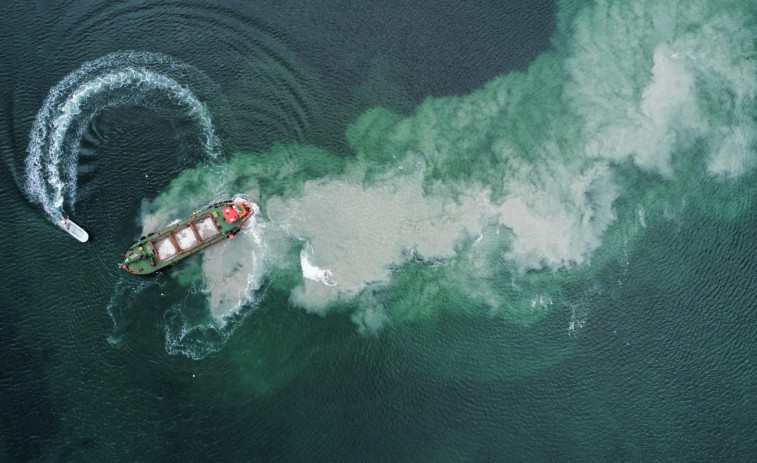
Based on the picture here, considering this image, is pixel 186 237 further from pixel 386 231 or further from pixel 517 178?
pixel 517 178

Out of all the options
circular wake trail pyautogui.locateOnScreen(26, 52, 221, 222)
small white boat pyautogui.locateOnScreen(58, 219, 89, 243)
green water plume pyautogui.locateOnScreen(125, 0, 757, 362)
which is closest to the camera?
small white boat pyautogui.locateOnScreen(58, 219, 89, 243)

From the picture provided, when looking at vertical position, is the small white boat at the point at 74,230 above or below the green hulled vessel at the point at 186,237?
below

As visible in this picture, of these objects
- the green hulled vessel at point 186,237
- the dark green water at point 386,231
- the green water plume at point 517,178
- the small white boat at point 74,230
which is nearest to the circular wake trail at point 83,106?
the dark green water at point 386,231

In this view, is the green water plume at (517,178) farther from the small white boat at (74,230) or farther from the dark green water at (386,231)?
the small white boat at (74,230)

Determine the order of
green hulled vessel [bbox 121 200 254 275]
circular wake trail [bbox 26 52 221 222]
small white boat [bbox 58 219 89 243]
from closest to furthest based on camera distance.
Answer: green hulled vessel [bbox 121 200 254 275], small white boat [bbox 58 219 89 243], circular wake trail [bbox 26 52 221 222]

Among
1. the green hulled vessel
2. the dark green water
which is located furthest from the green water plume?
the green hulled vessel

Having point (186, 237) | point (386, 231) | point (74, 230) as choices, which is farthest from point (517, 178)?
point (74, 230)

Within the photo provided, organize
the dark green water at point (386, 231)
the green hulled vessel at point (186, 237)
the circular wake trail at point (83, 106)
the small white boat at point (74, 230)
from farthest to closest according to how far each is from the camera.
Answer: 1. the circular wake trail at point (83, 106)
2. the small white boat at point (74, 230)
3. the green hulled vessel at point (186, 237)
4. the dark green water at point (386, 231)

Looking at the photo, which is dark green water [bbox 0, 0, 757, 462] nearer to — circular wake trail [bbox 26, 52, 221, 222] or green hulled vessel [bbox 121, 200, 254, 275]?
circular wake trail [bbox 26, 52, 221, 222]

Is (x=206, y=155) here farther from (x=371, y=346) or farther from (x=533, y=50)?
(x=533, y=50)
